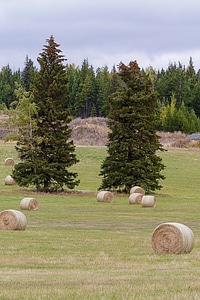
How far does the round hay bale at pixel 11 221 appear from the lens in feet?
77.8

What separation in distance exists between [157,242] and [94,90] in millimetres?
134679

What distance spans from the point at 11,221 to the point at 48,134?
1036 inches

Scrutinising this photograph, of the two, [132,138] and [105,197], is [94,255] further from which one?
[132,138]

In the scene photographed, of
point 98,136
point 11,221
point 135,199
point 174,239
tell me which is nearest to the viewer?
point 174,239

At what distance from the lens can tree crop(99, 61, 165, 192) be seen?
50.2 metres

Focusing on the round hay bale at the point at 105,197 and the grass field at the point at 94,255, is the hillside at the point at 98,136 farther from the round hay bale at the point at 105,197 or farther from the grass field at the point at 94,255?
the grass field at the point at 94,255

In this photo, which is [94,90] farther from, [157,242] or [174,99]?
[157,242]

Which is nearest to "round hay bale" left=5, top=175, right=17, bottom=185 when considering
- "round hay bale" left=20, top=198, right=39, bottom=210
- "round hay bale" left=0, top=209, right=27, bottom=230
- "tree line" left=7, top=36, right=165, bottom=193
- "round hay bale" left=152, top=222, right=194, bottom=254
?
"tree line" left=7, top=36, right=165, bottom=193

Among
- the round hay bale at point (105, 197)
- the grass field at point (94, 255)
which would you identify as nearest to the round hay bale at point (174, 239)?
the grass field at point (94, 255)

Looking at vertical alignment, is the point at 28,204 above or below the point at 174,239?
below

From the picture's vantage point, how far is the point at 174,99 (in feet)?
487

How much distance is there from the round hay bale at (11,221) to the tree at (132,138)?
26.2m

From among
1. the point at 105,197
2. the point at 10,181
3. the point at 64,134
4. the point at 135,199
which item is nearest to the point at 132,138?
the point at 64,134

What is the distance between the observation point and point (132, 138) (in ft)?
167
